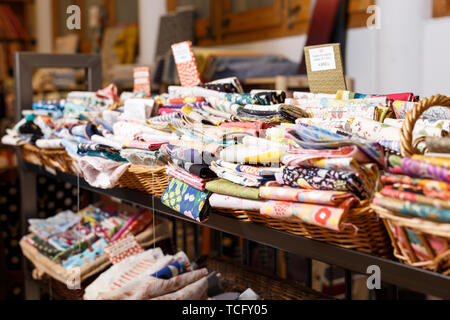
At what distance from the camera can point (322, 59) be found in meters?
1.34

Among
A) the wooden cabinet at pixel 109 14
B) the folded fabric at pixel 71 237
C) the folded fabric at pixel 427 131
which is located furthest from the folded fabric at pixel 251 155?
the wooden cabinet at pixel 109 14

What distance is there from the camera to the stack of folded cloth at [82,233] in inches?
85.1

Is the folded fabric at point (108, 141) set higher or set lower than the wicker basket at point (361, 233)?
higher

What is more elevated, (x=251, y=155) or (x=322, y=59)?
(x=322, y=59)

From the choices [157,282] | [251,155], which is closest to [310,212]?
[251,155]

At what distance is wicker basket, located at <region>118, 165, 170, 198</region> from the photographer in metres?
1.47

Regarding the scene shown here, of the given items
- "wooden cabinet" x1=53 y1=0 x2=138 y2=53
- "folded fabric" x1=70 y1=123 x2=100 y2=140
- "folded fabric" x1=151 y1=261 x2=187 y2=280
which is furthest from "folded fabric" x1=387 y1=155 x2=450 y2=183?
"wooden cabinet" x1=53 y1=0 x2=138 y2=53

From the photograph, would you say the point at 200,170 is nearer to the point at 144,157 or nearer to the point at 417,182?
the point at 144,157

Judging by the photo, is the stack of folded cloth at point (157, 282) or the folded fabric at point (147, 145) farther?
the stack of folded cloth at point (157, 282)

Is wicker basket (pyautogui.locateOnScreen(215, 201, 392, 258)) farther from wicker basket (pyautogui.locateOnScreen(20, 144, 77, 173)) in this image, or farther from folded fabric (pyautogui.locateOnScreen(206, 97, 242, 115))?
wicker basket (pyautogui.locateOnScreen(20, 144, 77, 173))

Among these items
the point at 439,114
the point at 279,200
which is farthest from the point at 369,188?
the point at 439,114

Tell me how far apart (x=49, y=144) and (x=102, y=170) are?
1.75 feet

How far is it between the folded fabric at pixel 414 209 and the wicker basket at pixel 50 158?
1.35 meters

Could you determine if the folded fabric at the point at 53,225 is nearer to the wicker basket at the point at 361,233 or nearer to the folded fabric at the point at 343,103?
the folded fabric at the point at 343,103
